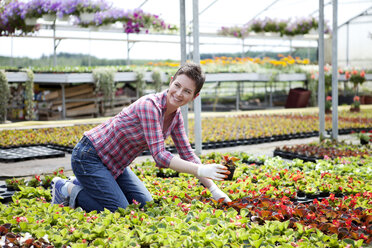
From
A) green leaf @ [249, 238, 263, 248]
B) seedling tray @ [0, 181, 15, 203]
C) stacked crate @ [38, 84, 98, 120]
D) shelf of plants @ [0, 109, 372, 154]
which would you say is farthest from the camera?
stacked crate @ [38, 84, 98, 120]

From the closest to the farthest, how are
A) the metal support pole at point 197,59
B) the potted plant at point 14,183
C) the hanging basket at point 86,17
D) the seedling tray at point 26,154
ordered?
the potted plant at point 14,183, the metal support pole at point 197,59, the seedling tray at point 26,154, the hanging basket at point 86,17

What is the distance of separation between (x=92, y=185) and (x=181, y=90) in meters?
0.80

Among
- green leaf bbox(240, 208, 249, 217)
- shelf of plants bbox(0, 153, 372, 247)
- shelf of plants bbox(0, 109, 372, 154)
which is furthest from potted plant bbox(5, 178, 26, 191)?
shelf of plants bbox(0, 109, 372, 154)

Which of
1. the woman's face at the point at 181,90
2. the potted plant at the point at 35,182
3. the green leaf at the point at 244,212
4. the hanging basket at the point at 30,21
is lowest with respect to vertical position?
the potted plant at the point at 35,182

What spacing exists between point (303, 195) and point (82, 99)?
767 centimetres

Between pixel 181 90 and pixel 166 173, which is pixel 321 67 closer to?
pixel 166 173

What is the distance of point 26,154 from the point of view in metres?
5.80

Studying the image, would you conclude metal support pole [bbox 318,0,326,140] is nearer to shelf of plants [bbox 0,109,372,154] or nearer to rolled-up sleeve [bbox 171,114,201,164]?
shelf of plants [bbox 0,109,372,154]

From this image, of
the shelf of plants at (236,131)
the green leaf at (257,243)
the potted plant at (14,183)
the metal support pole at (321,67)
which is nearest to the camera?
the green leaf at (257,243)

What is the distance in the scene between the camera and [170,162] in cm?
258

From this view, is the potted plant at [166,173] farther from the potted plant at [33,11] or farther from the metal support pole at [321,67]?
the potted plant at [33,11]

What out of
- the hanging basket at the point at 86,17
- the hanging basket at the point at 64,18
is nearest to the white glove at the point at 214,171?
the hanging basket at the point at 64,18

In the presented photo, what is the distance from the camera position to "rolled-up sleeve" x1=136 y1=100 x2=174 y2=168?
259 cm

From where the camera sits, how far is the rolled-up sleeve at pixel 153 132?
2.59 metres
